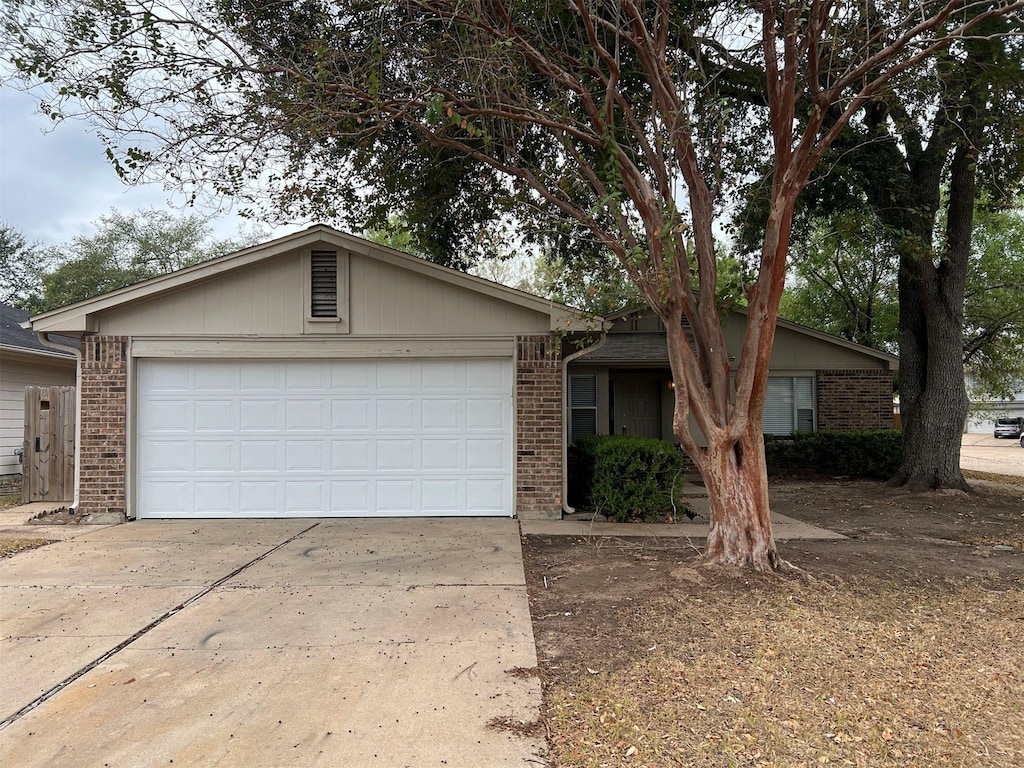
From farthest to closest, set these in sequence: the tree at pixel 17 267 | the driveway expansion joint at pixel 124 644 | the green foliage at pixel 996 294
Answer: the tree at pixel 17 267 → the green foliage at pixel 996 294 → the driveway expansion joint at pixel 124 644

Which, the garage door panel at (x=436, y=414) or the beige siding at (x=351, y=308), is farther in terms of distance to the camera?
the garage door panel at (x=436, y=414)

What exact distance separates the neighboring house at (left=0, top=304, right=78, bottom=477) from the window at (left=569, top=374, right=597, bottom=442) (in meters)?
10.3

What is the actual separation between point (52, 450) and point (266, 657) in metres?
8.42

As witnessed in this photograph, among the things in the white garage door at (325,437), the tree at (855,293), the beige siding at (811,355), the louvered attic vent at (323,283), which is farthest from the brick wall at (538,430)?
the tree at (855,293)

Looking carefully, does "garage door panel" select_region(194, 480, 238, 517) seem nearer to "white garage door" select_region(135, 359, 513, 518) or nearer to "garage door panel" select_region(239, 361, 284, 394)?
"white garage door" select_region(135, 359, 513, 518)

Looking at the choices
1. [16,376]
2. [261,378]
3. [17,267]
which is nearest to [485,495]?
[261,378]

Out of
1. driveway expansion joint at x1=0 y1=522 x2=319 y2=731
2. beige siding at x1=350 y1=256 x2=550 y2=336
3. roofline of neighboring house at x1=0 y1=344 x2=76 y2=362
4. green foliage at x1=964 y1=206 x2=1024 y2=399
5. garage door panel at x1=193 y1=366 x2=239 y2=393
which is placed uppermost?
green foliage at x1=964 y1=206 x2=1024 y2=399

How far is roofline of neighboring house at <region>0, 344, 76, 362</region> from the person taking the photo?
472 inches

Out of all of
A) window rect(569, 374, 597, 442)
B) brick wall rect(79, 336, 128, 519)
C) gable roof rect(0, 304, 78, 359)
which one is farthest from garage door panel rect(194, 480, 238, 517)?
window rect(569, 374, 597, 442)

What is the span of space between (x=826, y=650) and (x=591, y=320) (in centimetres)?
457

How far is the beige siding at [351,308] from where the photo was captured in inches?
341

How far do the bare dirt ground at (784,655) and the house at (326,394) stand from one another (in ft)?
7.43

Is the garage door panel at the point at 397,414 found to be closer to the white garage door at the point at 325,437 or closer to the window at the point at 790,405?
the white garage door at the point at 325,437

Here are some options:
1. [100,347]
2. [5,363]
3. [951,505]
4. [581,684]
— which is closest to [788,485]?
[951,505]
